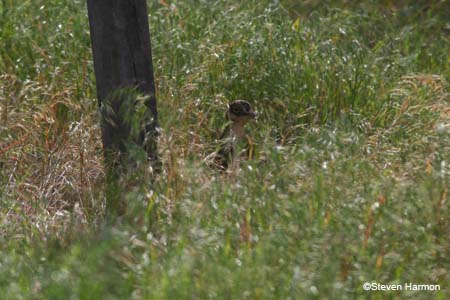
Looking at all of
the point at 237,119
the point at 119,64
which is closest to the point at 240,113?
the point at 237,119

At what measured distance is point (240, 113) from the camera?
227 inches

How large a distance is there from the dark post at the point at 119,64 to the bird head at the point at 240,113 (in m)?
0.64

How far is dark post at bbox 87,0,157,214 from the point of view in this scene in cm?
513

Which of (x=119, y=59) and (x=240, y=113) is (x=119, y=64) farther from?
(x=240, y=113)

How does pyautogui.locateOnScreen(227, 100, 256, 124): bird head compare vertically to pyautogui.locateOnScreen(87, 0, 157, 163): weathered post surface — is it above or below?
below

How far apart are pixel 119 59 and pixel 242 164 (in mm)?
823

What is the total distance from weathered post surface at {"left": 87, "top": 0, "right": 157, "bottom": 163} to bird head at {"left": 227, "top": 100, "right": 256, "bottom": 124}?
2.09ft

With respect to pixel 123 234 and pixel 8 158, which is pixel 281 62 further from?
pixel 123 234

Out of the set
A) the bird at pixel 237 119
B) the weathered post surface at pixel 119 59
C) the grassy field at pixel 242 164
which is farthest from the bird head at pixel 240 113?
the weathered post surface at pixel 119 59

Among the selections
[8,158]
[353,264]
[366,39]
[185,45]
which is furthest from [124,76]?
[366,39]

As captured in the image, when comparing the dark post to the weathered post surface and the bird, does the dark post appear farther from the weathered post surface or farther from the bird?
the bird

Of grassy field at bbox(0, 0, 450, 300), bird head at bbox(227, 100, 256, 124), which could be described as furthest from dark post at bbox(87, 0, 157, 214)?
bird head at bbox(227, 100, 256, 124)

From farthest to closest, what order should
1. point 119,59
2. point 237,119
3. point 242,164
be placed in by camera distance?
point 237,119 → point 119,59 → point 242,164

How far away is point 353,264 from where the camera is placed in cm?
388
